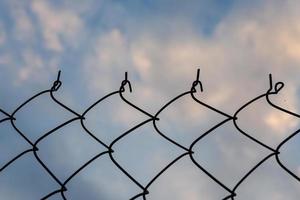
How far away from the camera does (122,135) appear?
2.44 metres

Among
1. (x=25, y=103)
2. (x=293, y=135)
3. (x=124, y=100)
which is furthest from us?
(x=25, y=103)

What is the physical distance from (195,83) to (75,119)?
526 millimetres

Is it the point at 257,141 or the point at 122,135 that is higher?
the point at 122,135

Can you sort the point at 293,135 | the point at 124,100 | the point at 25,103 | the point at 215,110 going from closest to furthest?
the point at 293,135 → the point at 215,110 → the point at 124,100 → the point at 25,103

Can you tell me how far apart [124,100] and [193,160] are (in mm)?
343

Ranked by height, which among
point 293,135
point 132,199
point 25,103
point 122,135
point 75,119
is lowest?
point 293,135

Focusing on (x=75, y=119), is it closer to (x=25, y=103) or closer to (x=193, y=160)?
(x=25, y=103)

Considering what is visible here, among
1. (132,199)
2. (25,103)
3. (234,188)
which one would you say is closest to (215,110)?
(234,188)

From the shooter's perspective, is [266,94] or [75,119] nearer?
[266,94]

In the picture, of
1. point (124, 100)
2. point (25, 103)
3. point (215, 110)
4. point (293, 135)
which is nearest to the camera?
point (293, 135)

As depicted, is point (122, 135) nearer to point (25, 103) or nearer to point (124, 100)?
point (124, 100)

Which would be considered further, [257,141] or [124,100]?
[124,100]

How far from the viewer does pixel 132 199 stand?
230 centimetres

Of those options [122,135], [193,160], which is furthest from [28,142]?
[193,160]
